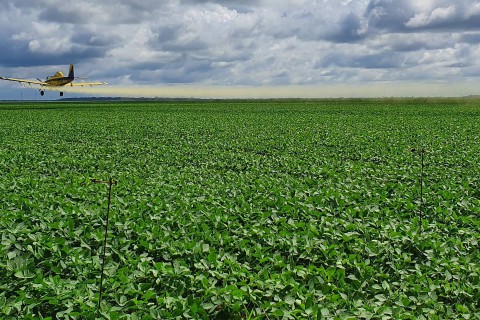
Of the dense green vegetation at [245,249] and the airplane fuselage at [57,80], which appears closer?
the dense green vegetation at [245,249]

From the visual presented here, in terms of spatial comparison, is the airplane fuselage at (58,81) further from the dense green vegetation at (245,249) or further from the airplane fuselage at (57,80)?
the dense green vegetation at (245,249)

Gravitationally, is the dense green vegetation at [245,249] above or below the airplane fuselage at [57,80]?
below

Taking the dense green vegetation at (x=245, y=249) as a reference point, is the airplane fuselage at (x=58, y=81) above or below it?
above

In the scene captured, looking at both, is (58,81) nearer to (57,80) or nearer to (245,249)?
(57,80)

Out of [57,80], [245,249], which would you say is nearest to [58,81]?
[57,80]

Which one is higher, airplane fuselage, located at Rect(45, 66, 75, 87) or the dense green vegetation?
airplane fuselage, located at Rect(45, 66, 75, 87)

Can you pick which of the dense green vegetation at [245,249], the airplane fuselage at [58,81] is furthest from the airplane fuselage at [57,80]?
the dense green vegetation at [245,249]

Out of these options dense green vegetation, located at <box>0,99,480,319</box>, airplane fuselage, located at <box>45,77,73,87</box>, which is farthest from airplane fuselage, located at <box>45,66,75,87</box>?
dense green vegetation, located at <box>0,99,480,319</box>

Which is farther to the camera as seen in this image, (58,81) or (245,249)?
(58,81)

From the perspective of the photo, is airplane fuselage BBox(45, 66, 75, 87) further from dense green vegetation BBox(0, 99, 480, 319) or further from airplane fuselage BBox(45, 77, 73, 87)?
dense green vegetation BBox(0, 99, 480, 319)

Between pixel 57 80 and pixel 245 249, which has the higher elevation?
pixel 57 80

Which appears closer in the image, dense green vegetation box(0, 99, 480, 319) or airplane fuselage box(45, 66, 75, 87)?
dense green vegetation box(0, 99, 480, 319)

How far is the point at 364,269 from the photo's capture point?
20.7 ft

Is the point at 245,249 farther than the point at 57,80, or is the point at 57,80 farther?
the point at 57,80
